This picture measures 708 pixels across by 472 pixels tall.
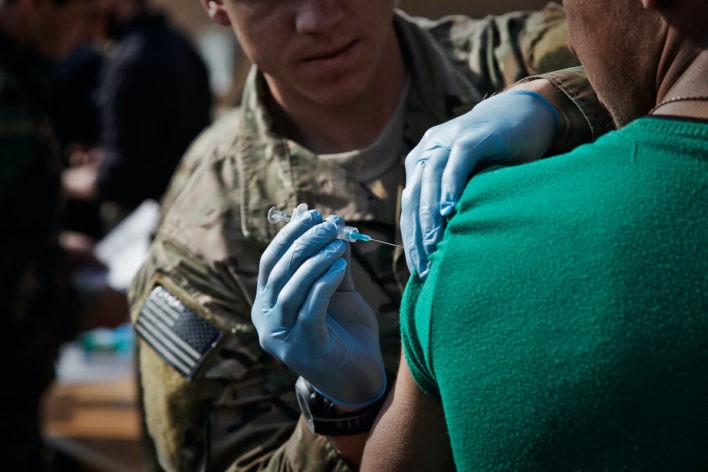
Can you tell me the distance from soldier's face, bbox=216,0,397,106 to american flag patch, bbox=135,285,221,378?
51 centimetres

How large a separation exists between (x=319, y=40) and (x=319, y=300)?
0.70 m

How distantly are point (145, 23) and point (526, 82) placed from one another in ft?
11.8

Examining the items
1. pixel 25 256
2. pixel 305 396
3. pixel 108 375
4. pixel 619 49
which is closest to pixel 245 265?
pixel 305 396

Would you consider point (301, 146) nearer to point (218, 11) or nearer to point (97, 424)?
point (218, 11)

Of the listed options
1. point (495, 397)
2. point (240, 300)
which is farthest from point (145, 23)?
point (495, 397)

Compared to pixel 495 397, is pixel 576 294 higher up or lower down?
higher up

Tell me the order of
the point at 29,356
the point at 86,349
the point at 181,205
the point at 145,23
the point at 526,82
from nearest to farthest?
the point at 526,82, the point at 181,205, the point at 29,356, the point at 86,349, the point at 145,23

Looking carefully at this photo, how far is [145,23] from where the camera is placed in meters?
4.81

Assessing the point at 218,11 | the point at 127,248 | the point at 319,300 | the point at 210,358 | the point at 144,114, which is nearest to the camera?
the point at 319,300

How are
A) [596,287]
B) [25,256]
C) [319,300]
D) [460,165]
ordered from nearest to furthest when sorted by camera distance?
[596,287], [460,165], [319,300], [25,256]

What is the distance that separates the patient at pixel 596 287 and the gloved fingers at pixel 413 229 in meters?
0.04

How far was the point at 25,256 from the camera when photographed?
130 inches

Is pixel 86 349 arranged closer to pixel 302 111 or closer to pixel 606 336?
pixel 302 111

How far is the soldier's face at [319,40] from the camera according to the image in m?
1.95
